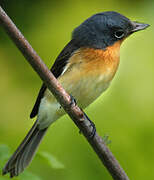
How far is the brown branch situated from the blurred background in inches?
16.9

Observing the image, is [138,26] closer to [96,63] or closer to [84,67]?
[96,63]

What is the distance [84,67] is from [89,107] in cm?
44

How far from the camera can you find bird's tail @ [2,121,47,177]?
13.0ft

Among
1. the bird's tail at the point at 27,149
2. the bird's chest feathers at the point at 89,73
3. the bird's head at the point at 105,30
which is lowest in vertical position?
the bird's tail at the point at 27,149

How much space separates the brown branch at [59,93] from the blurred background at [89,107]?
0.43 metres

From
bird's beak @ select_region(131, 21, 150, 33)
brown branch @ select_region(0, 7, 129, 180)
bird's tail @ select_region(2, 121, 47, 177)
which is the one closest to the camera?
brown branch @ select_region(0, 7, 129, 180)

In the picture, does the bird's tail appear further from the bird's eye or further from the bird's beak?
the bird's beak

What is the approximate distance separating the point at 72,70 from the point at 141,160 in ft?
3.70

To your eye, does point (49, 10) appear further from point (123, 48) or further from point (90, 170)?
point (90, 170)

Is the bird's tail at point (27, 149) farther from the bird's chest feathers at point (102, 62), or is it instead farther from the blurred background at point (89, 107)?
the bird's chest feathers at point (102, 62)

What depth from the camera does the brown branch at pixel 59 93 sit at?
7.70ft

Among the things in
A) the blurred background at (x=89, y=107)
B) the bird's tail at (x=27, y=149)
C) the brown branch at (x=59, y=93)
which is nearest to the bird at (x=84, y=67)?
the bird's tail at (x=27, y=149)

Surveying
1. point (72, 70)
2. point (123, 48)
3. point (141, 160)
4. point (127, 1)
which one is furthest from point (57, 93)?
point (127, 1)

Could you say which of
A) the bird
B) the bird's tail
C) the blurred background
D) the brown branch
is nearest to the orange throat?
the bird
